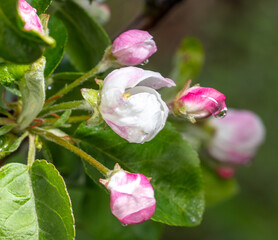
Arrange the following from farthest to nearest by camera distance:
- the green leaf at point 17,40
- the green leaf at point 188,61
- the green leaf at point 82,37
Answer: the green leaf at point 188,61
the green leaf at point 82,37
the green leaf at point 17,40

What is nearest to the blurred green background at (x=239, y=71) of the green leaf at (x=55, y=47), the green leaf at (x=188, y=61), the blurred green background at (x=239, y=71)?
the blurred green background at (x=239, y=71)

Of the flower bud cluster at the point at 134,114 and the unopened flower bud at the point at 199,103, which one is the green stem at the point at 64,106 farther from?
the unopened flower bud at the point at 199,103

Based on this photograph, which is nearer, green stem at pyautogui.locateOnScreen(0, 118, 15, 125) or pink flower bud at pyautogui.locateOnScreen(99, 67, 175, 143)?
pink flower bud at pyautogui.locateOnScreen(99, 67, 175, 143)

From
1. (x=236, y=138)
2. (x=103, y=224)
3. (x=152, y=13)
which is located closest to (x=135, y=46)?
(x=152, y=13)

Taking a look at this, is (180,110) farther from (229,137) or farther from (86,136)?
(229,137)

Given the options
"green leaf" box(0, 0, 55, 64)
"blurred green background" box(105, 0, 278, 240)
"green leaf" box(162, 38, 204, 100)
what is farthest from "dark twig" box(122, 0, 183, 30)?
"blurred green background" box(105, 0, 278, 240)

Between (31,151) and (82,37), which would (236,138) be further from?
(31,151)

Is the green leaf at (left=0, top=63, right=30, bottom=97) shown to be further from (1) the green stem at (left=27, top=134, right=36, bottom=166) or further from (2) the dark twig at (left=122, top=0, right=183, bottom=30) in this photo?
(2) the dark twig at (left=122, top=0, right=183, bottom=30)
